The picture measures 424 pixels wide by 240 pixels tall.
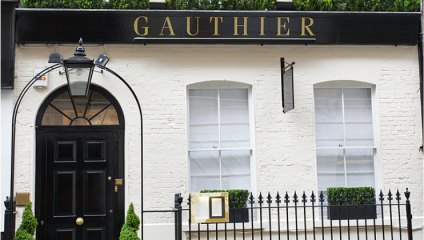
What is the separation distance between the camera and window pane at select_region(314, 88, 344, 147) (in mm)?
6500

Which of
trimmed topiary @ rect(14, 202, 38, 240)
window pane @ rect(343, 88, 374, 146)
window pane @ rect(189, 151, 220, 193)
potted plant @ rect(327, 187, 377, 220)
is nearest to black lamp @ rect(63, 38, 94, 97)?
trimmed topiary @ rect(14, 202, 38, 240)

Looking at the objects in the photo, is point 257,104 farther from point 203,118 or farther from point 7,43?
point 7,43

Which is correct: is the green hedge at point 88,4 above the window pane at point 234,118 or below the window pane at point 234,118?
above

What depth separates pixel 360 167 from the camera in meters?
6.49

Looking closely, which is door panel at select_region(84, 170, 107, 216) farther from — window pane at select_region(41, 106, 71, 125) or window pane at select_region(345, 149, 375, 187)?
window pane at select_region(345, 149, 375, 187)

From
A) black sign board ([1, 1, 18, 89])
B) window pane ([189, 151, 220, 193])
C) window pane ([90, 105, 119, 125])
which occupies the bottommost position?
window pane ([189, 151, 220, 193])

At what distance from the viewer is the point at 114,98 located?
6.26 m

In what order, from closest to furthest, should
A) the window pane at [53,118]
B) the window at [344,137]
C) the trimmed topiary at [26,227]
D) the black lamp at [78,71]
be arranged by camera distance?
the trimmed topiary at [26,227], the black lamp at [78,71], the window pane at [53,118], the window at [344,137]

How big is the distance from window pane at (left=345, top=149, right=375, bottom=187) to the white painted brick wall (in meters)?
0.17

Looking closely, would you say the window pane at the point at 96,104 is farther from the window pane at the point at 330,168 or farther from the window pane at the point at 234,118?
the window pane at the point at 330,168

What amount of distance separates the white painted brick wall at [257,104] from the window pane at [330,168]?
282 mm

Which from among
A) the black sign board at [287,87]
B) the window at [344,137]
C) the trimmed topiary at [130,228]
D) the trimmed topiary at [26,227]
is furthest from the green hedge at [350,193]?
the trimmed topiary at [26,227]

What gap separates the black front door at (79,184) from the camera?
235 inches

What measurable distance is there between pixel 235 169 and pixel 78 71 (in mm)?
2998
